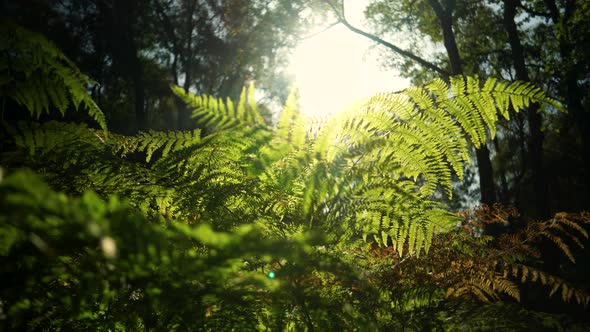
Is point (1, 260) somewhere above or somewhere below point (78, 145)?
below

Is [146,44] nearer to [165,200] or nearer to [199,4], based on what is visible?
[199,4]

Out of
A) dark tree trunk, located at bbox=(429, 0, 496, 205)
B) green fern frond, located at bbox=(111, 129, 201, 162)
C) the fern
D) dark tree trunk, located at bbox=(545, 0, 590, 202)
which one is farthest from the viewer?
dark tree trunk, located at bbox=(545, 0, 590, 202)

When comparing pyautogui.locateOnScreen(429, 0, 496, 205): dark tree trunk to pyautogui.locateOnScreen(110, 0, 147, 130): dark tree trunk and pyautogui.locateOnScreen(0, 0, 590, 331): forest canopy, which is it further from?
pyautogui.locateOnScreen(110, 0, 147, 130): dark tree trunk

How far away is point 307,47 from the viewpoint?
1352 centimetres

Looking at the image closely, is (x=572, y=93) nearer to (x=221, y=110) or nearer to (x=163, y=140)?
(x=163, y=140)

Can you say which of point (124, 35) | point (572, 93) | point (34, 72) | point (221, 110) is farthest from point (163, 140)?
point (124, 35)

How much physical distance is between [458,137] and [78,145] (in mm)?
1439

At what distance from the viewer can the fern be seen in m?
1.18

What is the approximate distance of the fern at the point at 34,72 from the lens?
3.89 feet

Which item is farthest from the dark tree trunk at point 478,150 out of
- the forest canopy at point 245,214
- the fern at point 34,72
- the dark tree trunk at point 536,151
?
the fern at point 34,72

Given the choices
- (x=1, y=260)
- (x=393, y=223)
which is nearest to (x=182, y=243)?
(x=1, y=260)

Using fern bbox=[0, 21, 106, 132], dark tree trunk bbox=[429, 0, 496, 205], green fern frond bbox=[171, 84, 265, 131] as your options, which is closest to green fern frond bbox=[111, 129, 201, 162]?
fern bbox=[0, 21, 106, 132]

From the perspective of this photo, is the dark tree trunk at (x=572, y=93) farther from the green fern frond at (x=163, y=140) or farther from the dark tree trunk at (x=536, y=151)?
the green fern frond at (x=163, y=140)

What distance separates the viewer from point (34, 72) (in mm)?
1285
